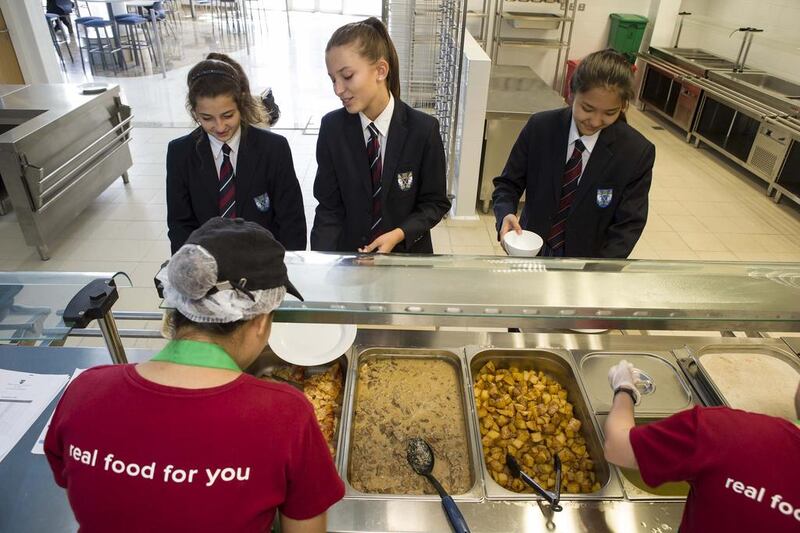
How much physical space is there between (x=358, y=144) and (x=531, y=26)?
5923mm

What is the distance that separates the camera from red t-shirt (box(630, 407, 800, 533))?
2.77 ft

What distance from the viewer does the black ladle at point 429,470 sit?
1.16 metres

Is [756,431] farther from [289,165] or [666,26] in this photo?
[666,26]

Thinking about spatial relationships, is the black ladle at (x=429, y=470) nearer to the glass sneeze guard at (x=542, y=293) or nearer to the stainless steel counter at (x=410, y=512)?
the stainless steel counter at (x=410, y=512)

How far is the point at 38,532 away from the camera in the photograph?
1155 millimetres

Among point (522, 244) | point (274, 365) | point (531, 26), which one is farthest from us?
point (531, 26)

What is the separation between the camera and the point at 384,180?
76.2 inches

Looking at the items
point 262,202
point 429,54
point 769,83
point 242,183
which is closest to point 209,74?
point 242,183

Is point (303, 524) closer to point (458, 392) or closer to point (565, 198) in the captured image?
point (458, 392)

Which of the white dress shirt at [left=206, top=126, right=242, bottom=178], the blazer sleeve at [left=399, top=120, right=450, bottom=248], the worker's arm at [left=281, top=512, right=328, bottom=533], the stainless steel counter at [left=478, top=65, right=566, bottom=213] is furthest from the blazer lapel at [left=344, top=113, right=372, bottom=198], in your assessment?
the stainless steel counter at [left=478, top=65, right=566, bottom=213]

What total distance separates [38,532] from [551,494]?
123 cm

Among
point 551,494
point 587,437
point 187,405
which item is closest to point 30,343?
point 187,405

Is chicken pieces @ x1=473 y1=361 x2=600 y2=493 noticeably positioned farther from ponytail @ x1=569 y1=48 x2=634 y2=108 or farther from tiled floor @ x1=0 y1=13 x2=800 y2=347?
tiled floor @ x1=0 y1=13 x2=800 y2=347

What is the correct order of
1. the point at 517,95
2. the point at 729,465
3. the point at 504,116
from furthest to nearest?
the point at 517,95 < the point at 504,116 < the point at 729,465
